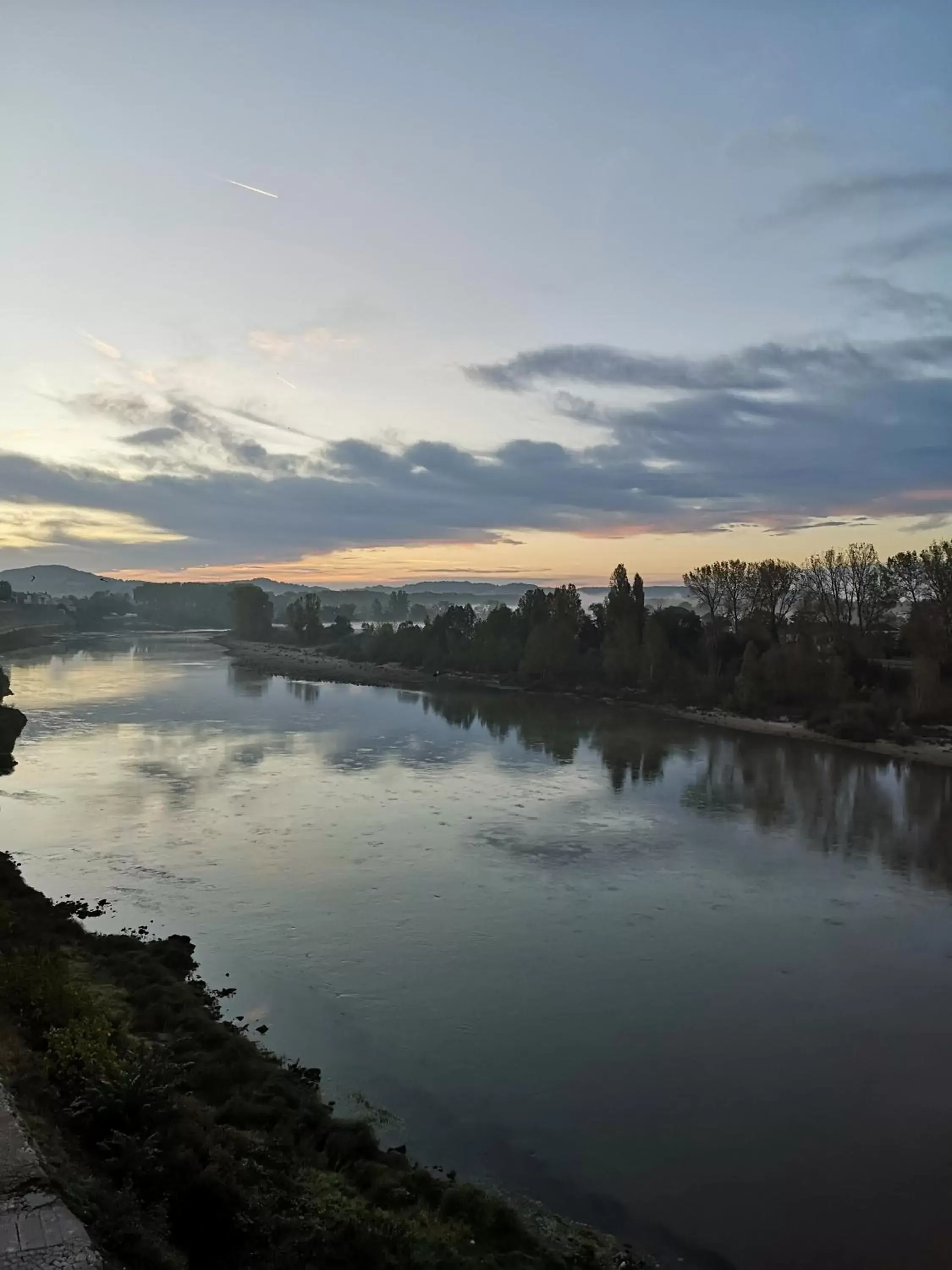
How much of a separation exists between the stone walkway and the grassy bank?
4.7 inches

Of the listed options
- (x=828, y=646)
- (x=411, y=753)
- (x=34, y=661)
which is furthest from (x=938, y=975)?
(x=34, y=661)

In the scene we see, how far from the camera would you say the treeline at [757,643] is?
29.6m

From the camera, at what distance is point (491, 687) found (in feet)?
137

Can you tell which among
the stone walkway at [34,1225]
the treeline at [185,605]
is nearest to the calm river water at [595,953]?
the stone walkway at [34,1225]

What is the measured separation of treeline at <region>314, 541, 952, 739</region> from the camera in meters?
29.6

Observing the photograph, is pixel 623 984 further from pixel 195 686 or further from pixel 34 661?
pixel 34 661

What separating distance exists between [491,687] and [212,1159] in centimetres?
3730

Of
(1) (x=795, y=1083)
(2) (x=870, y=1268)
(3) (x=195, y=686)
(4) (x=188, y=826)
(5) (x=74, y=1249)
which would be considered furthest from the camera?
(3) (x=195, y=686)

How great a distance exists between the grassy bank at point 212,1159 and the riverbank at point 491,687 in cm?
2204

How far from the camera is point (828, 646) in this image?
3288cm

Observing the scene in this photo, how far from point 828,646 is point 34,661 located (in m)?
41.0

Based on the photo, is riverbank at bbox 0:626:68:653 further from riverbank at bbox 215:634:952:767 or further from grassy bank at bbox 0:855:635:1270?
grassy bank at bbox 0:855:635:1270

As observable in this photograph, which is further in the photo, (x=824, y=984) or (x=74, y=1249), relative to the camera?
(x=824, y=984)

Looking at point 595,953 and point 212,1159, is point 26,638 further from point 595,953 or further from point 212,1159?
point 212,1159
